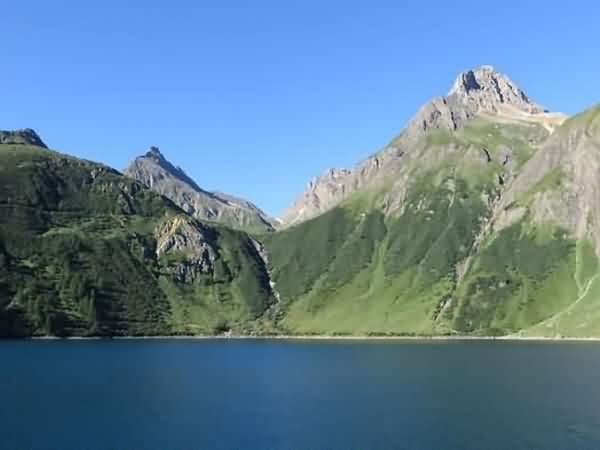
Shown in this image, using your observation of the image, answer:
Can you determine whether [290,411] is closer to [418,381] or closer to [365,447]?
[365,447]

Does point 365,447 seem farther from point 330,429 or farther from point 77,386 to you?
point 77,386

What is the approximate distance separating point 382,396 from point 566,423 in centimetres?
4049

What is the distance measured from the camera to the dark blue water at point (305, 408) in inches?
3649

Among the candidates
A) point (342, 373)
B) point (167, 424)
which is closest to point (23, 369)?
point (342, 373)

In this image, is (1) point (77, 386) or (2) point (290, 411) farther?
(1) point (77, 386)

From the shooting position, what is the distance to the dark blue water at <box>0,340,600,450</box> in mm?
92688

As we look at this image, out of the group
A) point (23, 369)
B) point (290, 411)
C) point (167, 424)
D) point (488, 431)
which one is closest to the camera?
point (488, 431)

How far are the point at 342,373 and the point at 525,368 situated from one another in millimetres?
46354

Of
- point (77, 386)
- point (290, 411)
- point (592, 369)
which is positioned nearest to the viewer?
point (290, 411)

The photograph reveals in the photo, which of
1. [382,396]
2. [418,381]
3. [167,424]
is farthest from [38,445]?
[418,381]

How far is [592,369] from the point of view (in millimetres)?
175625

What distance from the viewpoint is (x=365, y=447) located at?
291 feet

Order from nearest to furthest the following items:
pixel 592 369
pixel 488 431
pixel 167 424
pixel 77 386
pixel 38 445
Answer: pixel 38 445 → pixel 488 431 → pixel 167 424 → pixel 77 386 → pixel 592 369

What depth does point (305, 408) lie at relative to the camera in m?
122
